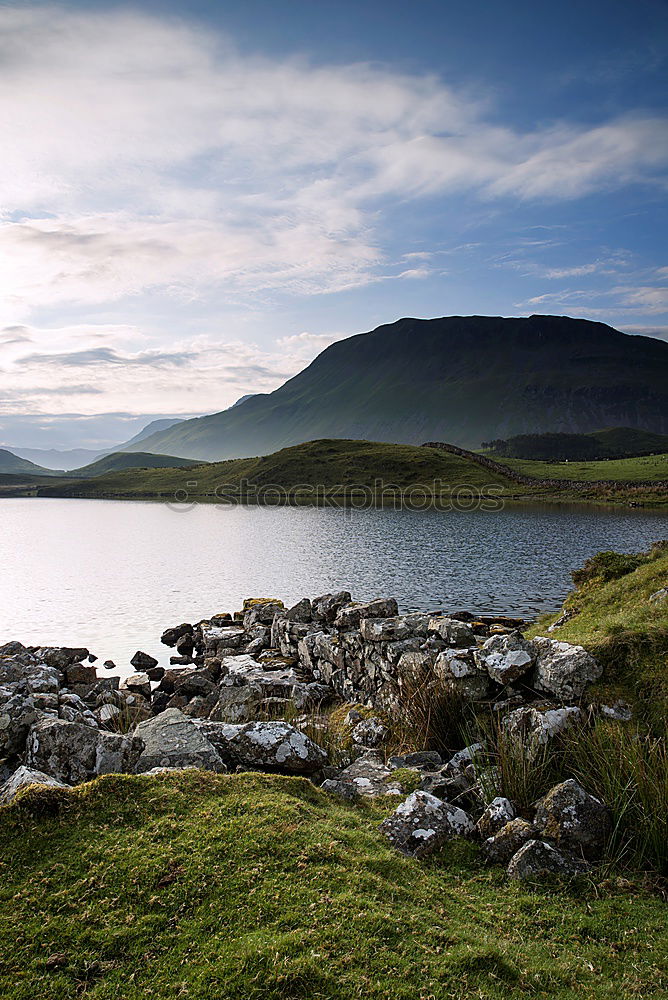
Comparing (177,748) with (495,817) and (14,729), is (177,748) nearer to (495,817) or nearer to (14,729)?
(14,729)

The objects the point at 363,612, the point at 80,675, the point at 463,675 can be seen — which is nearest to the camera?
the point at 463,675

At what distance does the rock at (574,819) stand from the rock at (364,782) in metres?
2.56

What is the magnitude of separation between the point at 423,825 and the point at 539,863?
1625 mm

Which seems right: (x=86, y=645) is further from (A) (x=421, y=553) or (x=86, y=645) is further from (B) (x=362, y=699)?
(A) (x=421, y=553)

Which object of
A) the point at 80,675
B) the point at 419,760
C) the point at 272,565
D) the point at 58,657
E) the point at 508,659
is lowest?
the point at 272,565

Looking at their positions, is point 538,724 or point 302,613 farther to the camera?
point 302,613

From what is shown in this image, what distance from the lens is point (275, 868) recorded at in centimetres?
697

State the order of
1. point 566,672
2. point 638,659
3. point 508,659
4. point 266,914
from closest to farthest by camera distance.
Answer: point 266,914 → point 638,659 → point 566,672 → point 508,659

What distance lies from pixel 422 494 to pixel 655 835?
521 feet

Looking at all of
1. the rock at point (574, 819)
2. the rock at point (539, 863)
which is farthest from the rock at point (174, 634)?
the rock at point (539, 863)

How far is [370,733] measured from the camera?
571 inches

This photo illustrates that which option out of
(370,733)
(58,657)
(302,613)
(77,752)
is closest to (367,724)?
(370,733)

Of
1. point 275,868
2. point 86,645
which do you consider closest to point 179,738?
point 275,868

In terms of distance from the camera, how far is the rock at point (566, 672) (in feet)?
38.5
